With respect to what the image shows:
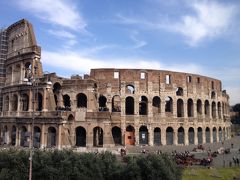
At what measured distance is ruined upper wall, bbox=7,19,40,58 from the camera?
39.3m

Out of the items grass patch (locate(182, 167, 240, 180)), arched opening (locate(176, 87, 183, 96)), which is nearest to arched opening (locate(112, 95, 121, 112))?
arched opening (locate(176, 87, 183, 96))

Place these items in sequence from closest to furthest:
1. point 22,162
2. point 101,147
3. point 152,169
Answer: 1. point 152,169
2. point 22,162
3. point 101,147

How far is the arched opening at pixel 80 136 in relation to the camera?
3530 cm

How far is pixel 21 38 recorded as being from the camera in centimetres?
4128

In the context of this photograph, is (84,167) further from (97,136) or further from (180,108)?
(180,108)

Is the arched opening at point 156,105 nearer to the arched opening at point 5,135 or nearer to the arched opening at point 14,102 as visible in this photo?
the arched opening at point 14,102

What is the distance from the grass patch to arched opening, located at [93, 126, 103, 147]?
1513 centimetres

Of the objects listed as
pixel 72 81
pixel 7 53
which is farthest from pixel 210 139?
pixel 7 53

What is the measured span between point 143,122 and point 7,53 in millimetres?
23767

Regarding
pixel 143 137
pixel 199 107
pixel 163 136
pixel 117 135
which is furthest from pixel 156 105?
pixel 199 107

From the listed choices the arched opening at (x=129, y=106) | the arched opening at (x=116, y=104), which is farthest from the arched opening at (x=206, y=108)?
the arched opening at (x=116, y=104)

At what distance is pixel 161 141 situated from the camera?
128 feet

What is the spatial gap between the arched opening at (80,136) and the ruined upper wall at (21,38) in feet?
38.3

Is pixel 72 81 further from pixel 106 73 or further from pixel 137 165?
pixel 137 165
